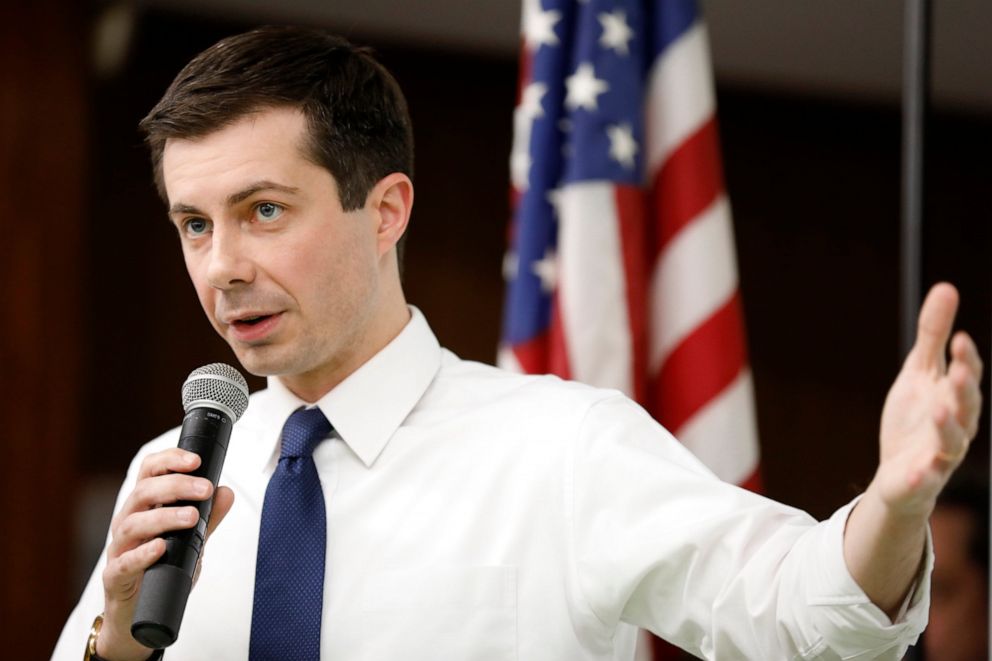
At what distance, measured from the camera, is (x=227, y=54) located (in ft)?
A: 5.04

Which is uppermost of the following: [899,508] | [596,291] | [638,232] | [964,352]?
[638,232]

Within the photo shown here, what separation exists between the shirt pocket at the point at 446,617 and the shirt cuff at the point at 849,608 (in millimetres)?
404

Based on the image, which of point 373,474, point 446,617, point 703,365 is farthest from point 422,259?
point 446,617

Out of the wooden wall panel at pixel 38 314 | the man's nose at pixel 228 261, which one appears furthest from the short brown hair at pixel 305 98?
the wooden wall panel at pixel 38 314

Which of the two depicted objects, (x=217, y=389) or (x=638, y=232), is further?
(x=638, y=232)

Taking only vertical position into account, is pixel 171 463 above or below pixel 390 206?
below

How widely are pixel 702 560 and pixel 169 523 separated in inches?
20.8

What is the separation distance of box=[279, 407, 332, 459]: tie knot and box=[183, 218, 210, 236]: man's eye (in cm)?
26

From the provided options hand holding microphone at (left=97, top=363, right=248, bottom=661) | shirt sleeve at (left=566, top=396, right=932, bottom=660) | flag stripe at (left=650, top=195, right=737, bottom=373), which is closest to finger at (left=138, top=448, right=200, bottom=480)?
hand holding microphone at (left=97, top=363, right=248, bottom=661)

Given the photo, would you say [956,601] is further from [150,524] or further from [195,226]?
[150,524]

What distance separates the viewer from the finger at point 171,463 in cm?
123

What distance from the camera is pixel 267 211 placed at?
1.46 meters

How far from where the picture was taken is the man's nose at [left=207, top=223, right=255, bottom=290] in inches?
56.0

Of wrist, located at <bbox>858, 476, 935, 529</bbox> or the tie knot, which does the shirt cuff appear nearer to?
wrist, located at <bbox>858, 476, 935, 529</bbox>
